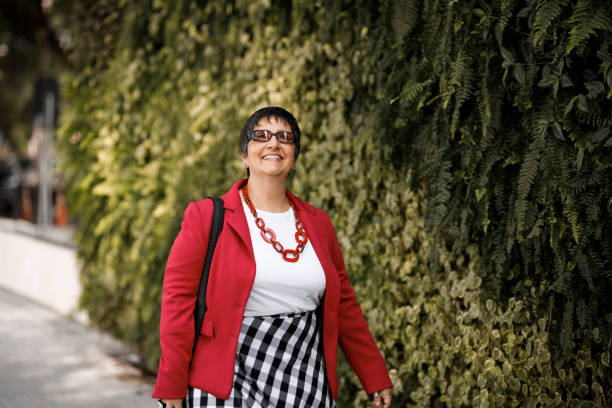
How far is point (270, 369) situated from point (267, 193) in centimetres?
71

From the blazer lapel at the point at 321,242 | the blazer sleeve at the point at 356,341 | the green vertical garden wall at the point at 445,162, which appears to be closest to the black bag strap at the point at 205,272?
the blazer lapel at the point at 321,242

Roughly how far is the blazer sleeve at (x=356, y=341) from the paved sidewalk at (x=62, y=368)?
3135 mm

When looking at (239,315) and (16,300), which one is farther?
(16,300)

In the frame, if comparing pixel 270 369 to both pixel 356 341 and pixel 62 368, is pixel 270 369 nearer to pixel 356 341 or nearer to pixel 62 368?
pixel 356 341

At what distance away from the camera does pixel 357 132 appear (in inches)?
167

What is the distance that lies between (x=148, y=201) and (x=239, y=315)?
3965 mm

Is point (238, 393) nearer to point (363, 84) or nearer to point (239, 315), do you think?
point (239, 315)

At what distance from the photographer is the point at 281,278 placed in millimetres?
2668

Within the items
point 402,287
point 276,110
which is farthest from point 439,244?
point 276,110

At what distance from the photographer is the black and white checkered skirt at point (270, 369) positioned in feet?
8.54

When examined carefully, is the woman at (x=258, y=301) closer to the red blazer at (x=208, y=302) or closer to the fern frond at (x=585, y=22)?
the red blazer at (x=208, y=302)

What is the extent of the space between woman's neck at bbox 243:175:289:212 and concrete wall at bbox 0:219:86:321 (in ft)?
18.9

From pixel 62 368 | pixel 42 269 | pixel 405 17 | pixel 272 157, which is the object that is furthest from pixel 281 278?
pixel 42 269

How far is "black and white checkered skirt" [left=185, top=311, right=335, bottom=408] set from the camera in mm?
2604
